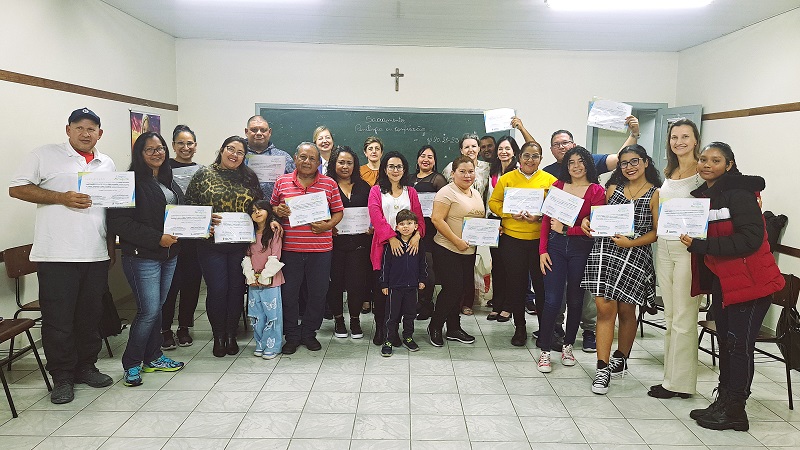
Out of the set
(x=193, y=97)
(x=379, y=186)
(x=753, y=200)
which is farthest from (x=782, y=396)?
(x=193, y=97)

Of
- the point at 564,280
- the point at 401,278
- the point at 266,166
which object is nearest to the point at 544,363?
the point at 564,280

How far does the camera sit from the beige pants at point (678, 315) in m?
2.89

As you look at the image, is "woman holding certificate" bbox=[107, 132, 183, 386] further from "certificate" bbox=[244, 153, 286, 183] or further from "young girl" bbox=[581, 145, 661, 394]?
"young girl" bbox=[581, 145, 661, 394]

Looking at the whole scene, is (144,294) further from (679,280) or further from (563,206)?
(679,280)

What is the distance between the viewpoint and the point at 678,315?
117 inches

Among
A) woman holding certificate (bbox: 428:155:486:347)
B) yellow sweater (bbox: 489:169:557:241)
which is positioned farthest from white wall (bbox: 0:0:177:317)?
yellow sweater (bbox: 489:169:557:241)

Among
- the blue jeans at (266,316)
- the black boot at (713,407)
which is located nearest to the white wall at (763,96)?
the black boot at (713,407)

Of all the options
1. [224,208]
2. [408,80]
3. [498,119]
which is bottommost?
[224,208]

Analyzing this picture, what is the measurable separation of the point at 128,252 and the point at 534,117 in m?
4.64

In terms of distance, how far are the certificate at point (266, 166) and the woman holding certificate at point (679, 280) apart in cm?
273

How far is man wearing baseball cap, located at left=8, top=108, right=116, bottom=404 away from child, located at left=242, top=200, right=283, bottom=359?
91 centimetres

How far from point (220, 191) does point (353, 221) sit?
99 centimetres

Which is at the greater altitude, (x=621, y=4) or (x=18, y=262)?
(x=621, y=4)

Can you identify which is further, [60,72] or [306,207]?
[60,72]
